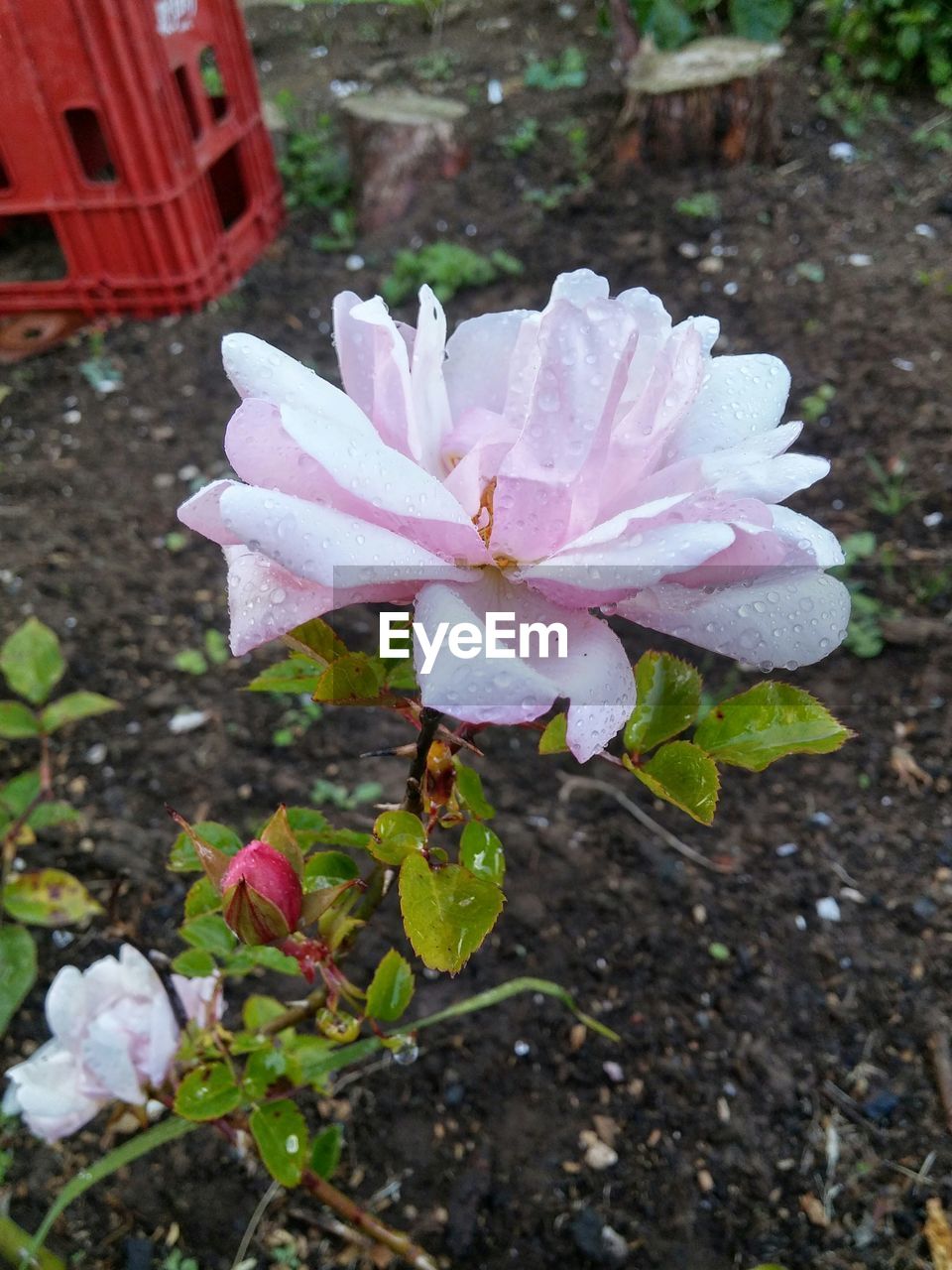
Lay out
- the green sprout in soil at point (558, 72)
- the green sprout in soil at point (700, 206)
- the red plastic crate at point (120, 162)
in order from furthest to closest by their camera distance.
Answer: the green sprout in soil at point (558, 72) < the green sprout in soil at point (700, 206) < the red plastic crate at point (120, 162)

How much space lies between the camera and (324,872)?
0.73 meters

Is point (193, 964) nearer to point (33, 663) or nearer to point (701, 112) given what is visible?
point (33, 663)

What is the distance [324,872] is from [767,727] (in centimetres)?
35

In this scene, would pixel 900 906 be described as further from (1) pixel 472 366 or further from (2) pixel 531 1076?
(1) pixel 472 366

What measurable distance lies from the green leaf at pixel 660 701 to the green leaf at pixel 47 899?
2.87 ft

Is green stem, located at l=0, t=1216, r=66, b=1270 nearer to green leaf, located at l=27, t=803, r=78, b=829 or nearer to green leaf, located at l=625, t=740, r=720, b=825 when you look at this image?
green leaf, located at l=27, t=803, r=78, b=829

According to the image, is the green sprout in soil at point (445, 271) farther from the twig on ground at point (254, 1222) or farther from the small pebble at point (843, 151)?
the twig on ground at point (254, 1222)

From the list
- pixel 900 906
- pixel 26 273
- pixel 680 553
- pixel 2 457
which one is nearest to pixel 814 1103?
pixel 900 906

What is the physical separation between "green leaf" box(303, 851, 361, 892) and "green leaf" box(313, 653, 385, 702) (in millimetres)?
190

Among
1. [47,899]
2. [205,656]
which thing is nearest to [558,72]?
[205,656]

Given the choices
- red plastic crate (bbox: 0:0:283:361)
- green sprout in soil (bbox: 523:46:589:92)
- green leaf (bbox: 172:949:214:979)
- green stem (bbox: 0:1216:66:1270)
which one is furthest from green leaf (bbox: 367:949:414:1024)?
green sprout in soil (bbox: 523:46:589:92)

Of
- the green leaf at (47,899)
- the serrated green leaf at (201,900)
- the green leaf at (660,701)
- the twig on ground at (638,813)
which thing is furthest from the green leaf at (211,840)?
the twig on ground at (638,813)

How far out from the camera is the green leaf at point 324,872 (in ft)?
2.39

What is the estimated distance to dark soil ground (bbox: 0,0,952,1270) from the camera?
119 centimetres
